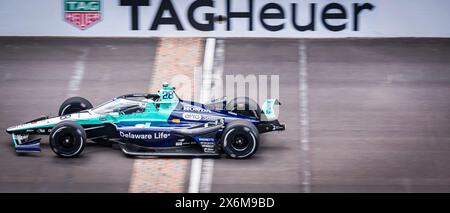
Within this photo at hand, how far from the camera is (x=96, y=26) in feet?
65.2

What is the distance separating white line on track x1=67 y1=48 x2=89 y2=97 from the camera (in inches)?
689

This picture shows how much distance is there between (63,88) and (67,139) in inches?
146

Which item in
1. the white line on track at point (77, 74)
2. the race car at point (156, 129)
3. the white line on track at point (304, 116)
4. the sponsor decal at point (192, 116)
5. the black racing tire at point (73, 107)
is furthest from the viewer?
the white line on track at point (77, 74)

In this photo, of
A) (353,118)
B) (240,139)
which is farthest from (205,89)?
(240,139)

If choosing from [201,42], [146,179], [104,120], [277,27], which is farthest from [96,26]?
[146,179]

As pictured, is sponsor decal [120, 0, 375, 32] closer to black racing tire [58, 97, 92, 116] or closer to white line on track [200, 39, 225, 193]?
white line on track [200, 39, 225, 193]

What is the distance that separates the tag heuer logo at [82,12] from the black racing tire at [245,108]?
19.6 feet

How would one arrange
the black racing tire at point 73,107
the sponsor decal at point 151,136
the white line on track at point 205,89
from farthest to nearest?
the black racing tire at point 73,107
the sponsor decal at point 151,136
the white line on track at point 205,89

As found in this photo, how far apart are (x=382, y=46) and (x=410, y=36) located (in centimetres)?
85

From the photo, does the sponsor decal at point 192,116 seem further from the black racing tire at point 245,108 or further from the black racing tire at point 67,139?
the black racing tire at point 67,139

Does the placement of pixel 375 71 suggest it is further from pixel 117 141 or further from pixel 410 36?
pixel 117 141

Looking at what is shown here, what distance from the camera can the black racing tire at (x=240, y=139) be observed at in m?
13.9

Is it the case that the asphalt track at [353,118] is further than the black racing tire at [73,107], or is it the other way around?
the black racing tire at [73,107]

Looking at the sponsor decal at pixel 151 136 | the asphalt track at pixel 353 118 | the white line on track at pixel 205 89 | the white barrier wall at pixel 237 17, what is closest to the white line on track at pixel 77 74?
the white barrier wall at pixel 237 17
